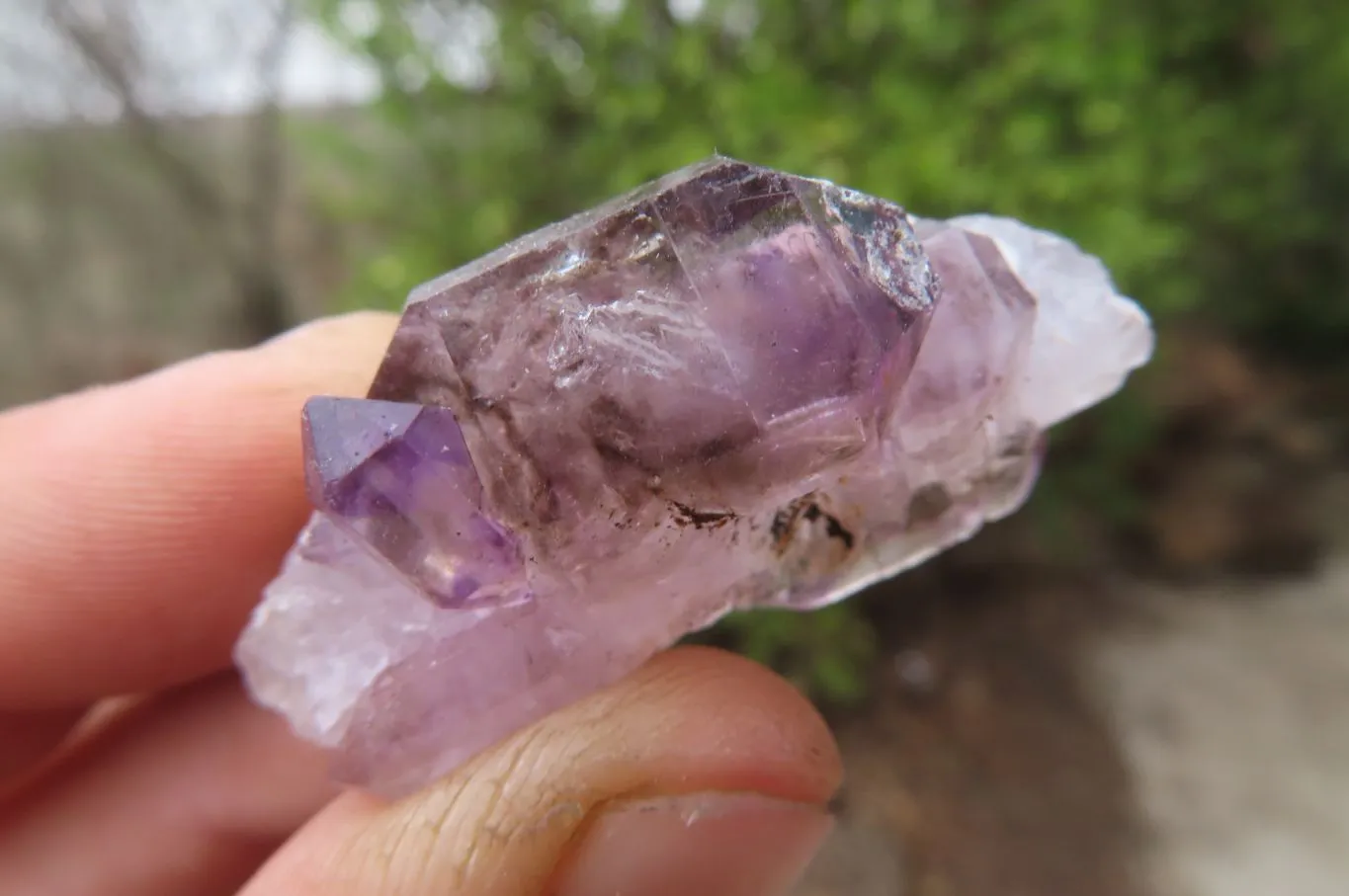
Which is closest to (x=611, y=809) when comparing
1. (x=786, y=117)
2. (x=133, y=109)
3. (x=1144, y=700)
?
(x=786, y=117)

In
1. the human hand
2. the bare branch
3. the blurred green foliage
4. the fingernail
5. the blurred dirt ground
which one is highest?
the bare branch

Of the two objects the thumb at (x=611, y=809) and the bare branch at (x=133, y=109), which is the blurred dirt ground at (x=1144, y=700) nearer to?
the thumb at (x=611, y=809)

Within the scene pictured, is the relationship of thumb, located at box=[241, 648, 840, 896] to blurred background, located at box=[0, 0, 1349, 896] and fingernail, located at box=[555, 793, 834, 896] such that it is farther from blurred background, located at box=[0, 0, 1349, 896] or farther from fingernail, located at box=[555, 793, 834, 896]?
blurred background, located at box=[0, 0, 1349, 896]

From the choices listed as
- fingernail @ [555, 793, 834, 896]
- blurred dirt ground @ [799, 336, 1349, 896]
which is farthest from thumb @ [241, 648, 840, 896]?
blurred dirt ground @ [799, 336, 1349, 896]

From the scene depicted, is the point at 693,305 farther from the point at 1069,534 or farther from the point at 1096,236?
the point at 1069,534

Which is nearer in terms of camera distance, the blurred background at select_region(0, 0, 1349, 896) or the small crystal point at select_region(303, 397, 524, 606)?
the small crystal point at select_region(303, 397, 524, 606)

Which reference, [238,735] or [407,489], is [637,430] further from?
[238,735]
